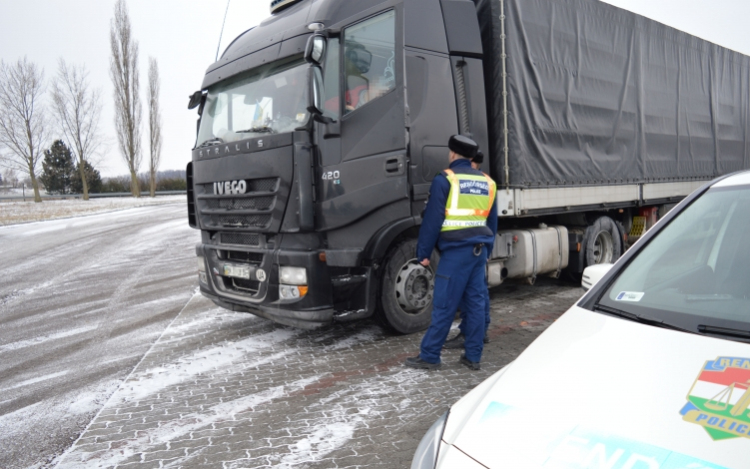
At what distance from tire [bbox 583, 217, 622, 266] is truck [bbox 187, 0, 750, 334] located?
0.07 metres

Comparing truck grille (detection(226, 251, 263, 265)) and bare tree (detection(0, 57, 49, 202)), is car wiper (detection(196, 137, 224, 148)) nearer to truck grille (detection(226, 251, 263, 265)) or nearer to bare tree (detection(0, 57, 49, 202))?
truck grille (detection(226, 251, 263, 265))

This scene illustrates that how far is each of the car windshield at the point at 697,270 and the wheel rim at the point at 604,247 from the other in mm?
5923

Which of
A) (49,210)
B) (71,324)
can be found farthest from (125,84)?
(71,324)

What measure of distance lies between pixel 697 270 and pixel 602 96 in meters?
5.78

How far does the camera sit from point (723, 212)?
2461 millimetres

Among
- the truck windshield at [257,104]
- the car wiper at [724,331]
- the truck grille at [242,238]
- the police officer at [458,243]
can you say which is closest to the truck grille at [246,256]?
the truck grille at [242,238]

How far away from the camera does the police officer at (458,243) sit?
4.49 metres

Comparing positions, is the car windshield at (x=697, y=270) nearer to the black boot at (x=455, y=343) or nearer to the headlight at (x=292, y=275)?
the black boot at (x=455, y=343)

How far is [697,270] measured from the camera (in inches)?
94.3

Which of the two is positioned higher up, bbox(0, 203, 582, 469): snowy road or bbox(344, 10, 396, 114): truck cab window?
bbox(344, 10, 396, 114): truck cab window

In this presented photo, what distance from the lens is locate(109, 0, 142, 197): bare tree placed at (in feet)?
143

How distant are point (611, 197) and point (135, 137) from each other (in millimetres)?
44880

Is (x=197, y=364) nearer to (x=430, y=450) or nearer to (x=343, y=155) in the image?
(x=343, y=155)

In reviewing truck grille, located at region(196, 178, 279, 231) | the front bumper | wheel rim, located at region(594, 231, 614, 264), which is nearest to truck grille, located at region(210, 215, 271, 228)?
truck grille, located at region(196, 178, 279, 231)
